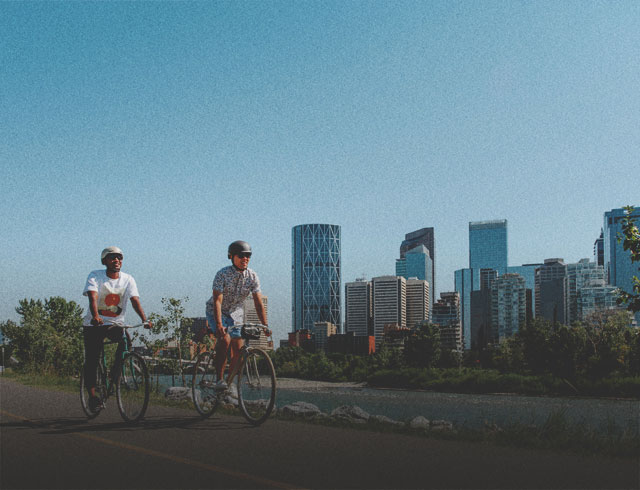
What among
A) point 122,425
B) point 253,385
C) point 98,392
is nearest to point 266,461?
point 253,385

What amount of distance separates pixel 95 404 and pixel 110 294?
52.8 inches

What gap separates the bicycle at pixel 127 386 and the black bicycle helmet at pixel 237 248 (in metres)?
1.37

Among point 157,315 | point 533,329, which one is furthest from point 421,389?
point 157,315

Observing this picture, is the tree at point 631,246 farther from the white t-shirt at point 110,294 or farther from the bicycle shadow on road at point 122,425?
the white t-shirt at point 110,294

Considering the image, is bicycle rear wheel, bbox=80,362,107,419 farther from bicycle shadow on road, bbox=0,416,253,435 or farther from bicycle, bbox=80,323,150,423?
bicycle shadow on road, bbox=0,416,253,435

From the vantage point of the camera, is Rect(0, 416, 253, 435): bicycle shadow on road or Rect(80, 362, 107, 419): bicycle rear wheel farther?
Rect(80, 362, 107, 419): bicycle rear wheel

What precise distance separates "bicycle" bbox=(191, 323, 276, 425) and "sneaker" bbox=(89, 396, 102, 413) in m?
1.14

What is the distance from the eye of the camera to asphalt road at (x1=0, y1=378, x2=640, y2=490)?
463 cm

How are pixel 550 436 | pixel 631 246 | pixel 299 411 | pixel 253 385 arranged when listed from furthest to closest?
pixel 631 246, pixel 299 411, pixel 253 385, pixel 550 436

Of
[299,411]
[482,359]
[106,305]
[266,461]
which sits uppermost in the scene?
[106,305]

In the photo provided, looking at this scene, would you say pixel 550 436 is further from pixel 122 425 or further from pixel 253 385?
pixel 122 425

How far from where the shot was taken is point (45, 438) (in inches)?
258

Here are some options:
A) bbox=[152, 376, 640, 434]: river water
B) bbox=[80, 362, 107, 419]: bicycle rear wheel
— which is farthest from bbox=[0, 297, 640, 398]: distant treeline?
bbox=[80, 362, 107, 419]: bicycle rear wheel

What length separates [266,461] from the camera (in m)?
5.37
